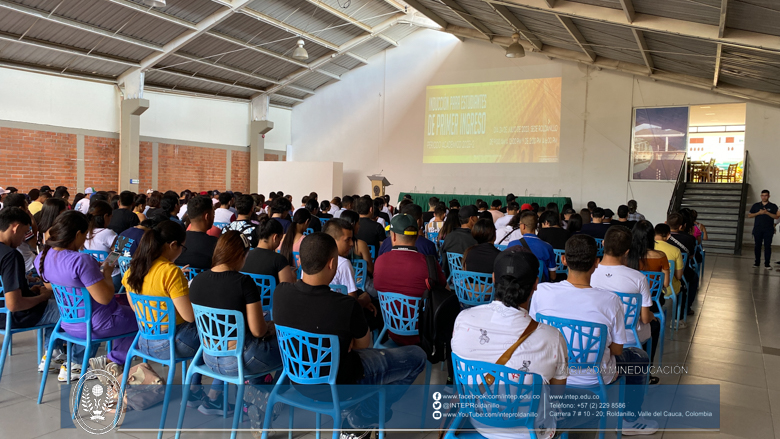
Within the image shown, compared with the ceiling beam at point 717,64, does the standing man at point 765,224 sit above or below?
below

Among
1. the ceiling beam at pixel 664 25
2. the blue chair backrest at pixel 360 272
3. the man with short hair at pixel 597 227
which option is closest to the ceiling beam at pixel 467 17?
the ceiling beam at pixel 664 25

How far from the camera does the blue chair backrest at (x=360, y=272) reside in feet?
12.8

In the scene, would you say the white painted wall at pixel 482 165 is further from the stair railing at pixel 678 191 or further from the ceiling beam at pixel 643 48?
the ceiling beam at pixel 643 48

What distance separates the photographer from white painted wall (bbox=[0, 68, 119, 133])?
11.0 m

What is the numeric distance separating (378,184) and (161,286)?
12.7 metres

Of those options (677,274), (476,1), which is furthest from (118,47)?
(677,274)

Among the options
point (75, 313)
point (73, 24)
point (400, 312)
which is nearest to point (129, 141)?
point (73, 24)

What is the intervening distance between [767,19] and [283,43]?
11.0 meters

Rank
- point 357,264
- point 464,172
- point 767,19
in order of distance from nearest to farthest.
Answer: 1. point 357,264
2. point 767,19
3. point 464,172

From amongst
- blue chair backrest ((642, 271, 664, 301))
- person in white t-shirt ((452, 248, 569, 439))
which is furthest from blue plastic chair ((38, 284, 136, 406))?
blue chair backrest ((642, 271, 664, 301))

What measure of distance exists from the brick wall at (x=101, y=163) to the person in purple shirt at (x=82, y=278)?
36.2 feet

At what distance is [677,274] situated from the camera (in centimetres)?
446

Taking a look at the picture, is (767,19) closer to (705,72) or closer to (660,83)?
(705,72)

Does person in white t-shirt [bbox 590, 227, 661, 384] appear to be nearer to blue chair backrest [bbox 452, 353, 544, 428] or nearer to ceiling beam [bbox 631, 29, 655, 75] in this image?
blue chair backrest [bbox 452, 353, 544, 428]
